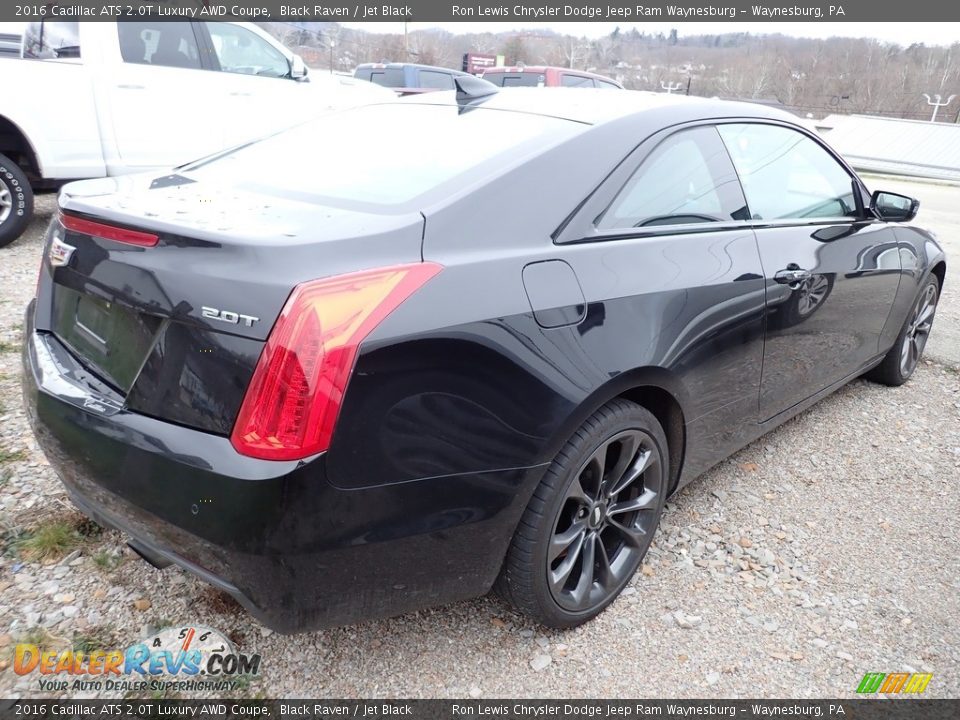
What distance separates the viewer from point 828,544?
278 centimetres

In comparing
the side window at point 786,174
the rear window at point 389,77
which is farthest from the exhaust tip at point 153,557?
the rear window at point 389,77

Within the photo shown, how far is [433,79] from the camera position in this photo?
16031 millimetres

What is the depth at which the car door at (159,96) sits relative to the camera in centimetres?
589

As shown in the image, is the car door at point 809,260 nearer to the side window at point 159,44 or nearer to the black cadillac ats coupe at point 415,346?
the black cadillac ats coupe at point 415,346

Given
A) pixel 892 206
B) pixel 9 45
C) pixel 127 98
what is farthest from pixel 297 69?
pixel 892 206

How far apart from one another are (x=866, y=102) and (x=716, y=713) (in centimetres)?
6489

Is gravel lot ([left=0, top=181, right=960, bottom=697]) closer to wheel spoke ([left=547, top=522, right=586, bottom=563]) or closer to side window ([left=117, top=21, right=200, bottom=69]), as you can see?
wheel spoke ([left=547, top=522, right=586, bottom=563])

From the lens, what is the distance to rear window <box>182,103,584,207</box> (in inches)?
80.4

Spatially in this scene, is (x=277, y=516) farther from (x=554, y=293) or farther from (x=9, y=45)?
(x=9, y=45)

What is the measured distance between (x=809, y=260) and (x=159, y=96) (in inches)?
219

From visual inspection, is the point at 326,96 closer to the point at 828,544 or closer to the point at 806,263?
the point at 806,263

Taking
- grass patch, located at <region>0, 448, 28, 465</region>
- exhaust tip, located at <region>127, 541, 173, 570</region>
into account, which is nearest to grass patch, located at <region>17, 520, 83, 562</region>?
grass patch, located at <region>0, 448, 28, 465</region>

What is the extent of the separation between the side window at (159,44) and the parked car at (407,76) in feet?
30.8

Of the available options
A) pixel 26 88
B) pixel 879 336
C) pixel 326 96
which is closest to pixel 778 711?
pixel 879 336
